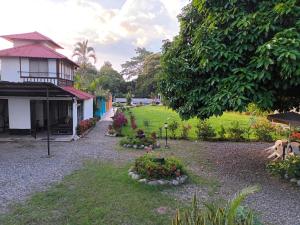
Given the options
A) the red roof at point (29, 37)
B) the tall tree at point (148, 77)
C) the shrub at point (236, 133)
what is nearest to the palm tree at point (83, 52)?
the tall tree at point (148, 77)

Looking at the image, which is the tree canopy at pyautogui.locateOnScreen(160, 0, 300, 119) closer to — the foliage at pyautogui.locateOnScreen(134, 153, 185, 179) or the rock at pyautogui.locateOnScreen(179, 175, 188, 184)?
the foliage at pyautogui.locateOnScreen(134, 153, 185, 179)

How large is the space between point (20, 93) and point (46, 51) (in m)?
4.60

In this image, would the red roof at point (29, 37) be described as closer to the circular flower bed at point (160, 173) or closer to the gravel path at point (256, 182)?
the gravel path at point (256, 182)

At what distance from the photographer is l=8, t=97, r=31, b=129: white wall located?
16.4 meters

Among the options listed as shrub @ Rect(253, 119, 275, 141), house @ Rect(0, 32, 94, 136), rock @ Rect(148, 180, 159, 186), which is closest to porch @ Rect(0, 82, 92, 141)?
house @ Rect(0, 32, 94, 136)

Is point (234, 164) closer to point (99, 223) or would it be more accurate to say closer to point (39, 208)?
point (99, 223)

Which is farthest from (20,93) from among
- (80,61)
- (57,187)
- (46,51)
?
(80,61)

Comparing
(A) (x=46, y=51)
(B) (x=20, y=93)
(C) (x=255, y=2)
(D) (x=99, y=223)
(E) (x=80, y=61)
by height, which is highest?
(E) (x=80, y=61)

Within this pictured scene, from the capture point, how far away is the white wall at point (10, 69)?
1819 centimetres

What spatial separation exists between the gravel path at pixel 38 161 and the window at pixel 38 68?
6073 mm

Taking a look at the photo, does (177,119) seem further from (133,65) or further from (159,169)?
(133,65)

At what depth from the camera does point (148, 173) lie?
777 centimetres

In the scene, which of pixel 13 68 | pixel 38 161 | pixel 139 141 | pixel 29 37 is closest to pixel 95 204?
pixel 38 161

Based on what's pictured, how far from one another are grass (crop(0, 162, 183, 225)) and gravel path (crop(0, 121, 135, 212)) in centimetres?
64
